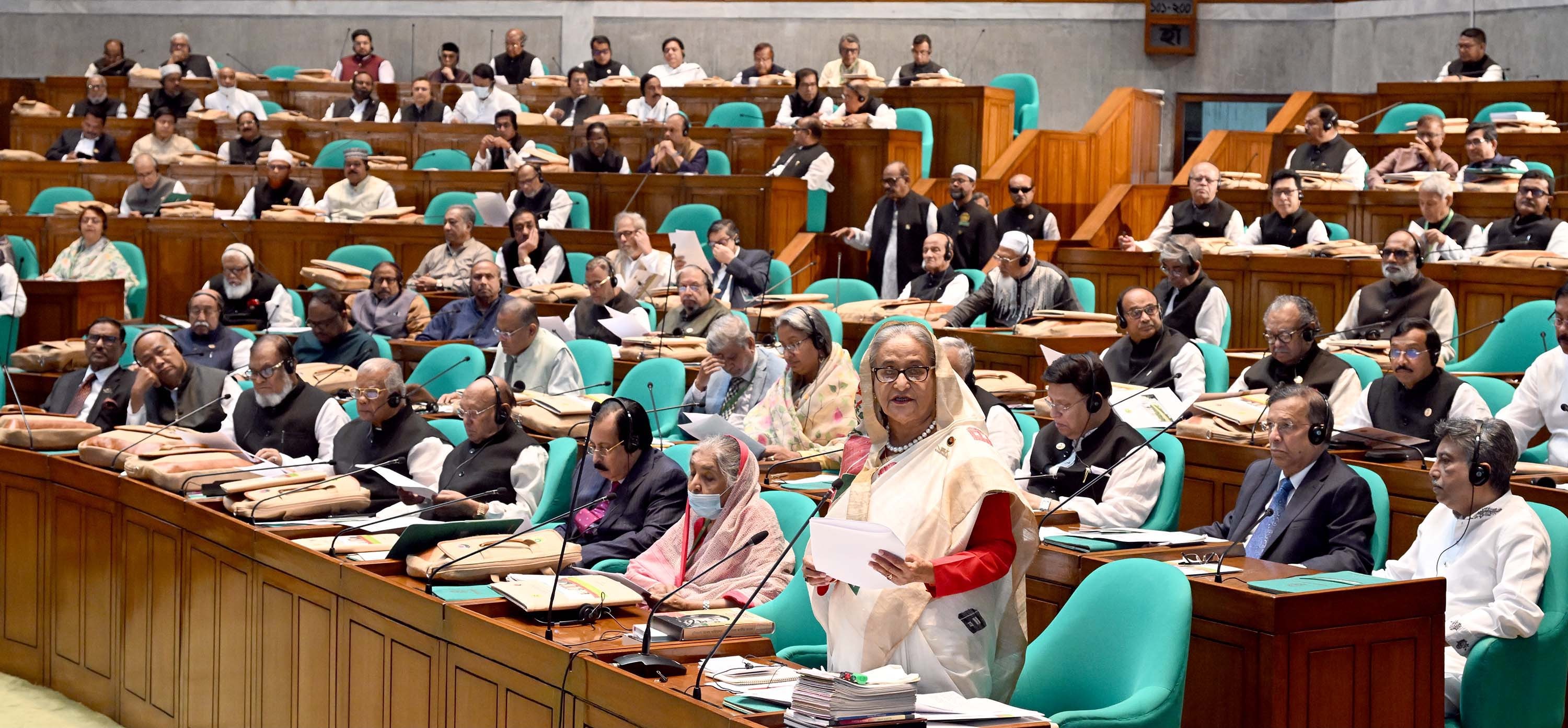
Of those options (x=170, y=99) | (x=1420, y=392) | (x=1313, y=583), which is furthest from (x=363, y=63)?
(x=1313, y=583)

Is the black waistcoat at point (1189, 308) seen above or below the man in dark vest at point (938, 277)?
below

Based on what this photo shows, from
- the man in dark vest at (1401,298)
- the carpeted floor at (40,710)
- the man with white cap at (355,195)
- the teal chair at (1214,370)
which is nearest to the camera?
the carpeted floor at (40,710)

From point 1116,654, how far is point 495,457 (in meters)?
2.06

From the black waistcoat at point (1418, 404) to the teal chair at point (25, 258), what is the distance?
22.2 feet

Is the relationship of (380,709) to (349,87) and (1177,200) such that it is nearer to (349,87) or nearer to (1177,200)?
(1177,200)

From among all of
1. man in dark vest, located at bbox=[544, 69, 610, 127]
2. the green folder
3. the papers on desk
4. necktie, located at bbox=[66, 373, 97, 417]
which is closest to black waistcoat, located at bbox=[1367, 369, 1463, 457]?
the green folder

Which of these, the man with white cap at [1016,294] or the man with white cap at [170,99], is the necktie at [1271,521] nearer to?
the man with white cap at [1016,294]

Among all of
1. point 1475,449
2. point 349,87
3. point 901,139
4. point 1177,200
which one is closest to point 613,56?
point 349,87

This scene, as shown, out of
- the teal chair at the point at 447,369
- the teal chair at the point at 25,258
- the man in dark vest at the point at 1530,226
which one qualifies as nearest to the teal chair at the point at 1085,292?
the man in dark vest at the point at 1530,226

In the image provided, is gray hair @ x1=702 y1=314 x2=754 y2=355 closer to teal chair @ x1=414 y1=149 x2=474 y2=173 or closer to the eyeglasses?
the eyeglasses

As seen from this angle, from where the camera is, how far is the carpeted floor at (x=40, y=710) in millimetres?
4344

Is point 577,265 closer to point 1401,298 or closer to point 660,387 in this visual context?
point 660,387

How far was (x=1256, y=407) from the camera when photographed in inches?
181

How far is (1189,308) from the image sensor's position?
6.12m
